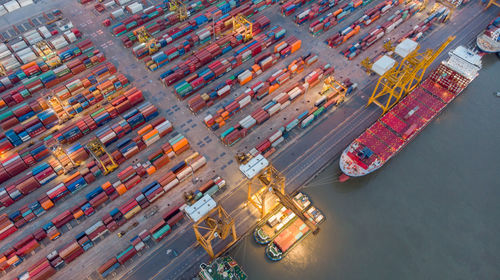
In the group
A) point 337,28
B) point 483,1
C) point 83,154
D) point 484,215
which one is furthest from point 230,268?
point 483,1

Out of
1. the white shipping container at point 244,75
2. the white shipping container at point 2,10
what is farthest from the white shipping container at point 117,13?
the white shipping container at point 244,75

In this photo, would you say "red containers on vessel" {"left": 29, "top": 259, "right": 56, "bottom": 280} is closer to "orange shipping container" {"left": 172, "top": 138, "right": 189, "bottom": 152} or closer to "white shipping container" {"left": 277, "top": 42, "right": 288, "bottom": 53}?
"orange shipping container" {"left": 172, "top": 138, "right": 189, "bottom": 152}

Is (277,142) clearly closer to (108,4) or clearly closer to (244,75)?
(244,75)

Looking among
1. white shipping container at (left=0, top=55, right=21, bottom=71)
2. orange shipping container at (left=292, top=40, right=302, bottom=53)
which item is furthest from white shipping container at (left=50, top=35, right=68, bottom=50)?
orange shipping container at (left=292, top=40, right=302, bottom=53)

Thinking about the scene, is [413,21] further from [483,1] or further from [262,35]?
[262,35]

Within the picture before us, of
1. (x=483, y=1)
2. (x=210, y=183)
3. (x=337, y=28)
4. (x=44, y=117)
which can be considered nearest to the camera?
(x=210, y=183)
